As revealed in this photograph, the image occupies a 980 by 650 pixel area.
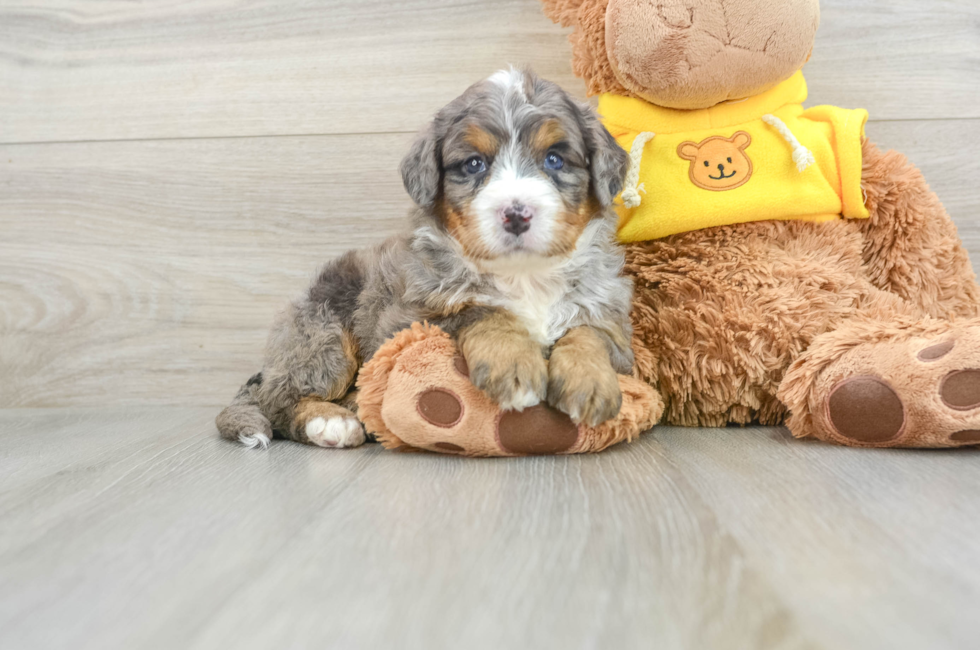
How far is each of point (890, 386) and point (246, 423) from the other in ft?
5.51

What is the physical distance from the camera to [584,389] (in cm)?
155

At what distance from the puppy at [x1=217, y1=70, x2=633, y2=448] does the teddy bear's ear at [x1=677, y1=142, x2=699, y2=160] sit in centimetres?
20

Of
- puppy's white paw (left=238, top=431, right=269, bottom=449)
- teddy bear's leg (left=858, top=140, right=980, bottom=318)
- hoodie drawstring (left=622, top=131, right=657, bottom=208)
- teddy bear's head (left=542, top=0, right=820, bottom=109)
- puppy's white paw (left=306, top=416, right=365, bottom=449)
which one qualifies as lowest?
puppy's white paw (left=238, top=431, right=269, bottom=449)

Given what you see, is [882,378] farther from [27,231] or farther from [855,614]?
[27,231]

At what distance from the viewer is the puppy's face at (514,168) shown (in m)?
1.65

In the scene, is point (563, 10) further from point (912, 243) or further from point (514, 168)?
point (912, 243)

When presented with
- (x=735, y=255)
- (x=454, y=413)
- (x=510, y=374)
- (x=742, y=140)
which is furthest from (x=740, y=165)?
(x=454, y=413)

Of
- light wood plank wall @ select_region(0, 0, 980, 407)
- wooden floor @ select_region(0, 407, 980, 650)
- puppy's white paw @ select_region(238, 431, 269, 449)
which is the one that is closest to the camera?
wooden floor @ select_region(0, 407, 980, 650)

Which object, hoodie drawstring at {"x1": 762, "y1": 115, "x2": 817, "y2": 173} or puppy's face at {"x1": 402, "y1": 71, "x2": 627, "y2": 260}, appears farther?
hoodie drawstring at {"x1": 762, "y1": 115, "x2": 817, "y2": 173}

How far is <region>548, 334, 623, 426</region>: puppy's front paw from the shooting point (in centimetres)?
156

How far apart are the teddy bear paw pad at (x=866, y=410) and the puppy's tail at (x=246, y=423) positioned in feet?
4.94

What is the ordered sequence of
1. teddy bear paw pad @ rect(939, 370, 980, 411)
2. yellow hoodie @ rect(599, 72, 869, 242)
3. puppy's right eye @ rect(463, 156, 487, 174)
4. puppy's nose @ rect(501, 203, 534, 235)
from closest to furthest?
teddy bear paw pad @ rect(939, 370, 980, 411) → puppy's nose @ rect(501, 203, 534, 235) → puppy's right eye @ rect(463, 156, 487, 174) → yellow hoodie @ rect(599, 72, 869, 242)

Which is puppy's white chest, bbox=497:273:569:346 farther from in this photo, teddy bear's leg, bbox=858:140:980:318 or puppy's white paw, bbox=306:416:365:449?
teddy bear's leg, bbox=858:140:980:318

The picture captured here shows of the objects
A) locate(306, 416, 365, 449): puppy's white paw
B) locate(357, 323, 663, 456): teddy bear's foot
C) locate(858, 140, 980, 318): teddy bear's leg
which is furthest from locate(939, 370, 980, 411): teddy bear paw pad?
locate(306, 416, 365, 449): puppy's white paw
